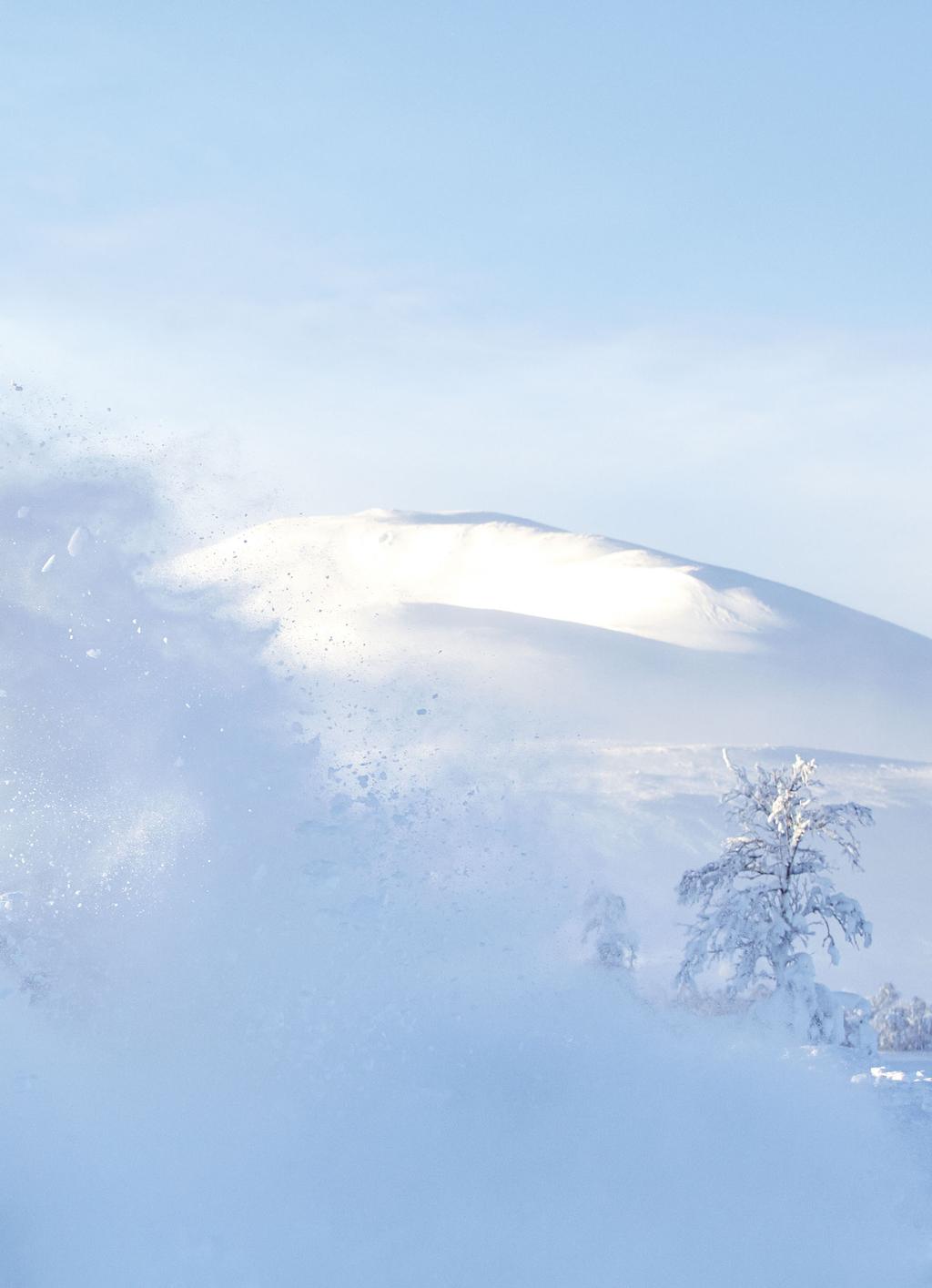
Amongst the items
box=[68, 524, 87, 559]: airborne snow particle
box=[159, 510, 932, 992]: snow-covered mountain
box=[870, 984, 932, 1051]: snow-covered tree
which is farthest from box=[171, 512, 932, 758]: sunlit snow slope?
box=[870, 984, 932, 1051]: snow-covered tree

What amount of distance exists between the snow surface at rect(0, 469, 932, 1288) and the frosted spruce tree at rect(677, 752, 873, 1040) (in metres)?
1.13

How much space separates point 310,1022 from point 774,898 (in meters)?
6.41

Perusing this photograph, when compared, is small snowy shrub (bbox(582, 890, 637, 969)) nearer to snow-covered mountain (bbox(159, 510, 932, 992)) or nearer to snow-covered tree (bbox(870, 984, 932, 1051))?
snow-covered mountain (bbox(159, 510, 932, 992))

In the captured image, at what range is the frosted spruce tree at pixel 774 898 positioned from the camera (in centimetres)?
1819

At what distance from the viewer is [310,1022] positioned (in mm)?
16375

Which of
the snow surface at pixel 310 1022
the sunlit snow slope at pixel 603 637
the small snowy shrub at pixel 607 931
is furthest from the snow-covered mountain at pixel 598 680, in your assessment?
the small snowy shrub at pixel 607 931

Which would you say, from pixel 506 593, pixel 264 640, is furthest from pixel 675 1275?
pixel 506 593

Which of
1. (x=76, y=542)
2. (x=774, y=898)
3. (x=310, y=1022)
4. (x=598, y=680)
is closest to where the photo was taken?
(x=310, y=1022)

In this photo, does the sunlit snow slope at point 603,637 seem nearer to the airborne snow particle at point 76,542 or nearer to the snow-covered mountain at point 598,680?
the snow-covered mountain at point 598,680

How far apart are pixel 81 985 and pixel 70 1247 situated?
3994mm

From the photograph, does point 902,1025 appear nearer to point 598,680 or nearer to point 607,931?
point 607,931

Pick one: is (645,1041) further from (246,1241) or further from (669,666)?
(669,666)

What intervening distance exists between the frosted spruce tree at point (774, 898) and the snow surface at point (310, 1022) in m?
1.13

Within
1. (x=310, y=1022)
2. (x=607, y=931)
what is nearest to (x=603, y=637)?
(x=607, y=931)
